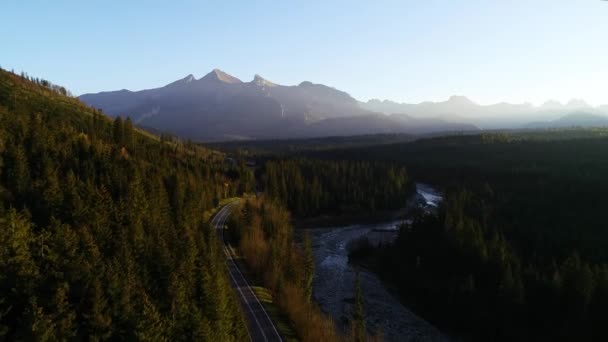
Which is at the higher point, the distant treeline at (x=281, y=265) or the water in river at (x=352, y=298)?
the distant treeline at (x=281, y=265)

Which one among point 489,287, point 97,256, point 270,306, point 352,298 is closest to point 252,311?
point 270,306

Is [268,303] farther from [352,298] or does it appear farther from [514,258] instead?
[514,258]

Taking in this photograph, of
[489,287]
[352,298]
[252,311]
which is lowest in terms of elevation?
[352,298]

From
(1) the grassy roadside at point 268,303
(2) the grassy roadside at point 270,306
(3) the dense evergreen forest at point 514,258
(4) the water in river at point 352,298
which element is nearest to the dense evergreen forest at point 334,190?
(4) the water in river at point 352,298

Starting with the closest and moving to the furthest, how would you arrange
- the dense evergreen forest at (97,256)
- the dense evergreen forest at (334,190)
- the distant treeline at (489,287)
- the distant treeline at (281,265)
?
the dense evergreen forest at (97,256) → the distant treeline at (281,265) → the distant treeline at (489,287) → the dense evergreen forest at (334,190)

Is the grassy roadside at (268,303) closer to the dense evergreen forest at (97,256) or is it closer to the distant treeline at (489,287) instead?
the dense evergreen forest at (97,256)

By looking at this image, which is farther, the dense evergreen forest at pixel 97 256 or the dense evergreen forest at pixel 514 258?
the dense evergreen forest at pixel 514 258

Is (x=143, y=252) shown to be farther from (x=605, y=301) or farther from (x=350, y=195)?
(x=350, y=195)
